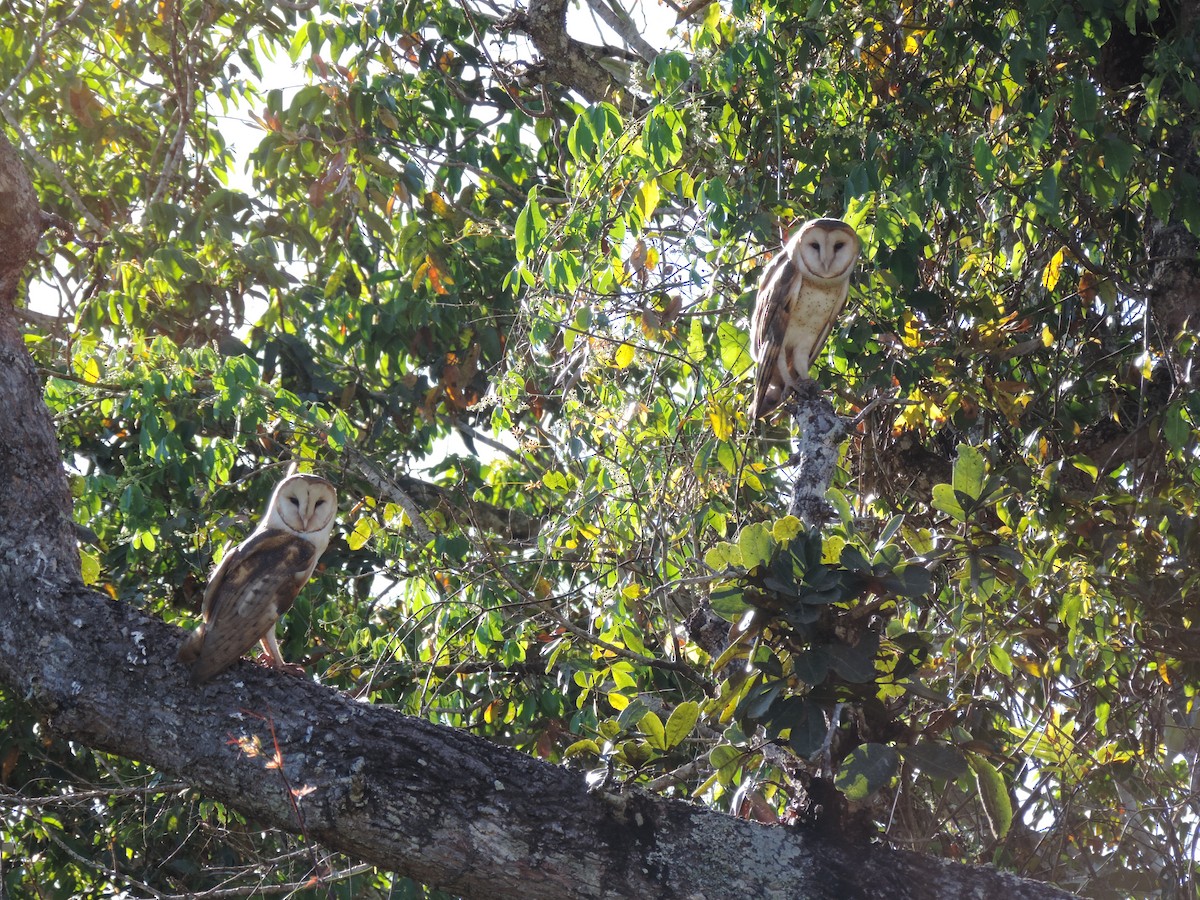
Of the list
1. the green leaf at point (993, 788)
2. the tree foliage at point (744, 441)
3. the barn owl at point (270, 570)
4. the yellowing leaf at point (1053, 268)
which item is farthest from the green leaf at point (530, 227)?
the green leaf at point (993, 788)

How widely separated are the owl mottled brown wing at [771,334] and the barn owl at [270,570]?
136cm

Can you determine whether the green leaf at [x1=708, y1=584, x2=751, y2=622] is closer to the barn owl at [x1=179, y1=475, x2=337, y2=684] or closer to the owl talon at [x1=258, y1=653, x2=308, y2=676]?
the barn owl at [x1=179, y1=475, x2=337, y2=684]

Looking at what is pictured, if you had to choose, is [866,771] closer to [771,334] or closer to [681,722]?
[681,722]

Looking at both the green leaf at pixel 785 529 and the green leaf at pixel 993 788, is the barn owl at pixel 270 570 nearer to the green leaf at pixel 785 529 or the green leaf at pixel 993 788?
the green leaf at pixel 785 529

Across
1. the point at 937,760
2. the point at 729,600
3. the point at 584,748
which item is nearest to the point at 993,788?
the point at 937,760

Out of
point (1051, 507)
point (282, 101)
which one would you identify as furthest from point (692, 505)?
point (282, 101)

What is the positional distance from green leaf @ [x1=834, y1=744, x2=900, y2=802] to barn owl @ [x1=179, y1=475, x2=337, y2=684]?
1.19 m

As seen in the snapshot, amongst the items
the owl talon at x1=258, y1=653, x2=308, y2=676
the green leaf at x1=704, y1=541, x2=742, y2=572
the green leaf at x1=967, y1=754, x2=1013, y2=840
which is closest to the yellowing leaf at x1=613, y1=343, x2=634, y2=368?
the owl talon at x1=258, y1=653, x2=308, y2=676

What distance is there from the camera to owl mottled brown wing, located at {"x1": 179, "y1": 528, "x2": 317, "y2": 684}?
253 cm

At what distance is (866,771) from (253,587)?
5.83 ft

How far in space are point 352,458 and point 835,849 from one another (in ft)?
11.7

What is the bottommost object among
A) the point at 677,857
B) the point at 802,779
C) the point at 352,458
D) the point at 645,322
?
the point at 677,857

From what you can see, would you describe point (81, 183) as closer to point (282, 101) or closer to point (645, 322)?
point (282, 101)

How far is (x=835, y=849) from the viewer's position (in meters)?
2.11
